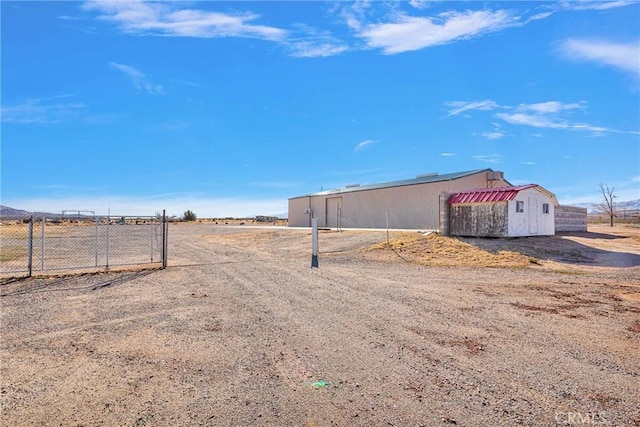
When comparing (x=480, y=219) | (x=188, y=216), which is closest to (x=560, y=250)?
(x=480, y=219)

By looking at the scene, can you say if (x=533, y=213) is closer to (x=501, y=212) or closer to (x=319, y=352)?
(x=501, y=212)

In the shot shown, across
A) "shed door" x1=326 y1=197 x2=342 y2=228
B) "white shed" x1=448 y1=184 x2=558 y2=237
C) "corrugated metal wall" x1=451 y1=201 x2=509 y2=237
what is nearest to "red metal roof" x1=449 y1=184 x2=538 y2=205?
"white shed" x1=448 y1=184 x2=558 y2=237

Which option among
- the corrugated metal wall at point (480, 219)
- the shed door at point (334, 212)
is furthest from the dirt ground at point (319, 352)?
the shed door at point (334, 212)

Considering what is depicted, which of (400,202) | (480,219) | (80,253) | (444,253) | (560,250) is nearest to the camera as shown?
(444,253)

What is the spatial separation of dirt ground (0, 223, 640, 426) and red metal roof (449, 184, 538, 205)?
909 cm

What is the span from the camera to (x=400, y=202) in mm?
28484

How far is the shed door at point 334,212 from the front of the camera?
113ft

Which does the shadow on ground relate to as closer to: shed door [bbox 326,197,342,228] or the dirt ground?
the dirt ground

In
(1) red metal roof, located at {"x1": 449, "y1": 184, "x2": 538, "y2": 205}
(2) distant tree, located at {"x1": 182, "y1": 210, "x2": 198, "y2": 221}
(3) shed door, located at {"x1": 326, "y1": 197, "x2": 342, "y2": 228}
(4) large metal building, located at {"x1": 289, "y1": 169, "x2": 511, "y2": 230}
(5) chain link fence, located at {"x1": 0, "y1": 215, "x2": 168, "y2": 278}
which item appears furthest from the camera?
(2) distant tree, located at {"x1": 182, "y1": 210, "x2": 198, "y2": 221}

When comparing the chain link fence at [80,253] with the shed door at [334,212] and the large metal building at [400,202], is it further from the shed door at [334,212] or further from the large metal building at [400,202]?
the shed door at [334,212]

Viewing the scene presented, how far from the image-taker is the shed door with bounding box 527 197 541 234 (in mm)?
19744

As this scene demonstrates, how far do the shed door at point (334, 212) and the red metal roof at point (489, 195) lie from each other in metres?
14.9

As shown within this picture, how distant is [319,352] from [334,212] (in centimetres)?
3074

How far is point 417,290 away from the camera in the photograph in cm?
866
